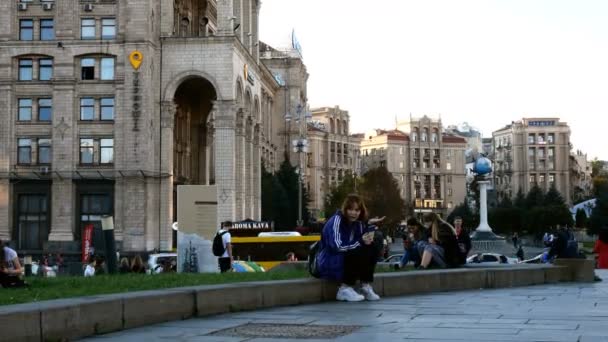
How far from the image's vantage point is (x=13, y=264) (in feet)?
46.3

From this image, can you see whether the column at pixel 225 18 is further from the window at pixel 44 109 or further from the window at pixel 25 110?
the window at pixel 25 110

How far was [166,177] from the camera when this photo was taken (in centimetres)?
5381

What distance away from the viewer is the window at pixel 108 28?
53.1 meters

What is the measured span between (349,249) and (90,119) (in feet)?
142

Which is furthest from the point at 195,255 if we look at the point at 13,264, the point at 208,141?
the point at 208,141

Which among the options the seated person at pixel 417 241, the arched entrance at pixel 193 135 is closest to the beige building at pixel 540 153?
the arched entrance at pixel 193 135

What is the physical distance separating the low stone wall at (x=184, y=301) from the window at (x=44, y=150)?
136ft

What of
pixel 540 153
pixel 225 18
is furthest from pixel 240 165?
pixel 540 153

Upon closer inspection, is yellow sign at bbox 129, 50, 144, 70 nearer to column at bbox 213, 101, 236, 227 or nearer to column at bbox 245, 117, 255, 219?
column at bbox 213, 101, 236, 227

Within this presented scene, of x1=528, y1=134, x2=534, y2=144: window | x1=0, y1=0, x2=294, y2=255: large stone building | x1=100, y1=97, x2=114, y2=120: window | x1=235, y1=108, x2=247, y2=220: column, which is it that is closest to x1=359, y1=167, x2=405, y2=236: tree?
x1=235, y1=108, x2=247, y2=220: column

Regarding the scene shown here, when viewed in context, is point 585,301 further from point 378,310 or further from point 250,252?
point 250,252

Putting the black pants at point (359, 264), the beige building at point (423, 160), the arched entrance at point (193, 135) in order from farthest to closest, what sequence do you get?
the beige building at point (423, 160), the arched entrance at point (193, 135), the black pants at point (359, 264)

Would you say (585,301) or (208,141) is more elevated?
(208,141)

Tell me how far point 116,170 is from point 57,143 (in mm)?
3797
